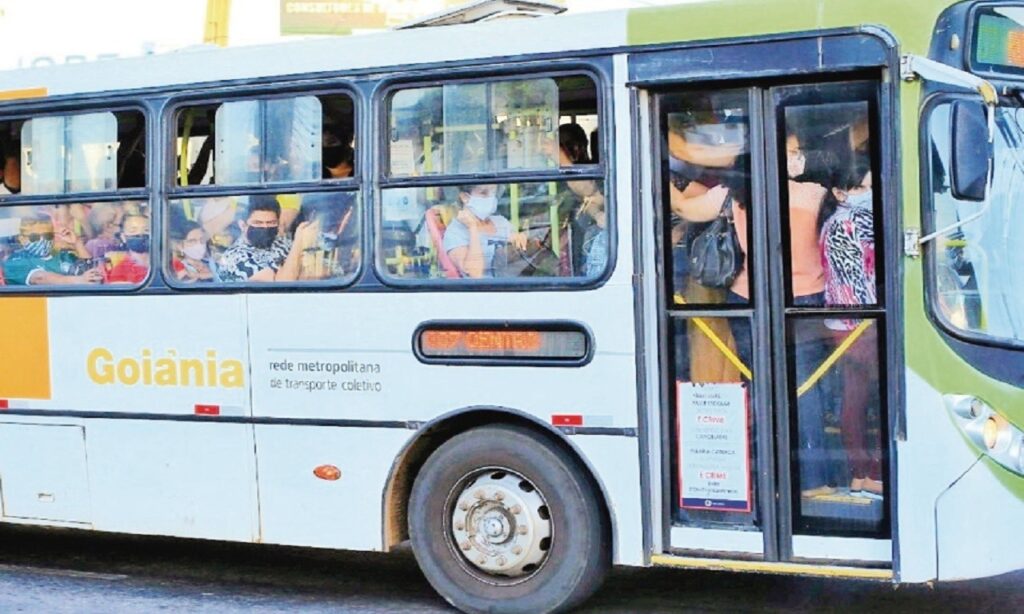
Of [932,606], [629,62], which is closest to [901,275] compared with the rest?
[629,62]

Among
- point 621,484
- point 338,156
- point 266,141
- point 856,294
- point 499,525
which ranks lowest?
point 499,525

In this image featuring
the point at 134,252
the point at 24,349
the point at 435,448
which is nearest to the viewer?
the point at 435,448

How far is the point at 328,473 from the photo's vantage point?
7512mm

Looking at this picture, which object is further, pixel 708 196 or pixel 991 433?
pixel 708 196

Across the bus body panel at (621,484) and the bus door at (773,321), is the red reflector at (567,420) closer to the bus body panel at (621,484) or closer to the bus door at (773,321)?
the bus body panel at (621,484)

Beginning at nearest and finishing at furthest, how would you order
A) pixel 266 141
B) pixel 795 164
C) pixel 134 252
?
pixel 795 164, pixel 266 141, pixel 134 252

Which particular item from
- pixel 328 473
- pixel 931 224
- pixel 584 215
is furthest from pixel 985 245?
pixel 328 473

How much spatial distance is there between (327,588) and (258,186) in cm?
222

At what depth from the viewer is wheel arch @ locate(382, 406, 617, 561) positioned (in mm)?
7000

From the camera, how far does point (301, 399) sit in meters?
7.57

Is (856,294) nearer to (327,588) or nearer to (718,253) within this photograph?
(718,253)

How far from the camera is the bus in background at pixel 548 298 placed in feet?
20.7

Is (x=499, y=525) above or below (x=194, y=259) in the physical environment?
below

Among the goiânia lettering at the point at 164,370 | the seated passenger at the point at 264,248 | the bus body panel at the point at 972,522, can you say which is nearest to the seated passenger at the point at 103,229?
the goiânia lettering at the point at 164,370
